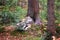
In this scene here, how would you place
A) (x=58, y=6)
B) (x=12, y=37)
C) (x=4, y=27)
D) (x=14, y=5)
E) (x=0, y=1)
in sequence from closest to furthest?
(x=12, y=37), (x=4, y=27), (x=58, y=6), (x=0, y=1), (x=14, y=5)

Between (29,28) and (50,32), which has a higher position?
(50,32)

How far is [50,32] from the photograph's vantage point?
8.38 meters

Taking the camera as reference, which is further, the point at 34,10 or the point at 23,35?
the point at 34,10

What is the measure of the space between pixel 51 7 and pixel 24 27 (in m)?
4.14

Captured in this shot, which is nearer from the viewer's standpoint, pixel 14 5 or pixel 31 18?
pixel 31 18

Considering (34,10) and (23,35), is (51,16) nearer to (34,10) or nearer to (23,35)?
(23,35)

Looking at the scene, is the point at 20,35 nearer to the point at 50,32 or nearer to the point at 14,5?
the point at 50,32

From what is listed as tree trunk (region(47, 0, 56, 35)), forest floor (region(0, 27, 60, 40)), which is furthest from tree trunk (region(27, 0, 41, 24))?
tree trunk (region(47, 0, 56, 35))

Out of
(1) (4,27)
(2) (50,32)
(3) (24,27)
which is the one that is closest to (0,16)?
(1) (4,27)

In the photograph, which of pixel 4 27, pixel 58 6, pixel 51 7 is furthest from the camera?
pixel 58 6

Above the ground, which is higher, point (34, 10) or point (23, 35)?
point (34, 10)

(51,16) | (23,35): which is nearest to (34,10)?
(23,35)

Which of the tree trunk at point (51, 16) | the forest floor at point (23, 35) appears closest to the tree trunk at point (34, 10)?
the forest floor at point (23, 35)

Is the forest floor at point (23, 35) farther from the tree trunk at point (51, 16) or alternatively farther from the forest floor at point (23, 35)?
the tree trunk at point (51, 16)
